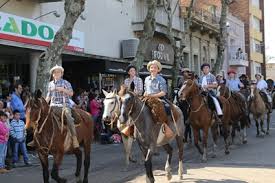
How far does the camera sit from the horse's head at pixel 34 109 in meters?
8.66

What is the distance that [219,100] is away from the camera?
596 inches

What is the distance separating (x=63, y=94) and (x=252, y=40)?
53190 mm

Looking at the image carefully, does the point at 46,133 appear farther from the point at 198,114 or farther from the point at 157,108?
the point at 198,114

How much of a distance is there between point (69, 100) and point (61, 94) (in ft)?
0.95

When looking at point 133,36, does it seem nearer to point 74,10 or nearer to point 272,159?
point 74,10

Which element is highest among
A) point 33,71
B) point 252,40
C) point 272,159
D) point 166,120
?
point 252,40

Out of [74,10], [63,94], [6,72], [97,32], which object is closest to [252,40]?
[97,32]

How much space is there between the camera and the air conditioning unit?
25.7 metres

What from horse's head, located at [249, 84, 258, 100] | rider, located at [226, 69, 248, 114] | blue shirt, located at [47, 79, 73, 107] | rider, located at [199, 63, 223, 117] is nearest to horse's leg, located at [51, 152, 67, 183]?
blue shirt, located at [47, 79, 73, 107]

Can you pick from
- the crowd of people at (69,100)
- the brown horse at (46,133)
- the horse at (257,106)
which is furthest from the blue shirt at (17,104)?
the horse at (257,106)

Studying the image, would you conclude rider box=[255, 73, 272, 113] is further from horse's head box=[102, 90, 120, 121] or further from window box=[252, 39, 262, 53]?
window box=[252, 39, 262, 53]

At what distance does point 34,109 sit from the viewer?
8.71 meters

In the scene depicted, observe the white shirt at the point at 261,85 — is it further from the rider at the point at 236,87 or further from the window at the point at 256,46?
the window at the point at 256,46

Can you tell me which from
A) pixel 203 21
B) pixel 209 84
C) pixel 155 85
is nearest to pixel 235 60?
pixel 203 21
